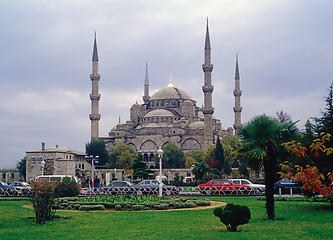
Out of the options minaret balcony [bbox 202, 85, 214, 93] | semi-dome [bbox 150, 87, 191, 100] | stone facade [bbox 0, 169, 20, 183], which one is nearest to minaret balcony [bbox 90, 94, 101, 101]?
minaret balcony [bbox 202, 85, 214, 93]

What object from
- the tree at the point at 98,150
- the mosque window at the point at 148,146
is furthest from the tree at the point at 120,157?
the mosque window at the point at 148,146

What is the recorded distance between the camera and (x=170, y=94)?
82.6m

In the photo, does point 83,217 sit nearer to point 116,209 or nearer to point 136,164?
point 116,209

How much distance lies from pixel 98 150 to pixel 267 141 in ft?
156

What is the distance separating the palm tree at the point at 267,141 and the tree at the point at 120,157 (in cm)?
4603

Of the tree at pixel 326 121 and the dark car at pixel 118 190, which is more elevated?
the tree at pixel 326 121

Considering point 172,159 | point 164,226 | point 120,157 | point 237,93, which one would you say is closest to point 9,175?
point 120,157

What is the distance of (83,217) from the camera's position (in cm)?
1260

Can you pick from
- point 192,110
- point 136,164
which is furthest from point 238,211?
point 192,110

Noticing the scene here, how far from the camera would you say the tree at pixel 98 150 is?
5722 cm

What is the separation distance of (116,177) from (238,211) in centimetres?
4389

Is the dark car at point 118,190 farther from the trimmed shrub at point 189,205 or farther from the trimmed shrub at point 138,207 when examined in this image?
the trimmed shrub at point 138,207

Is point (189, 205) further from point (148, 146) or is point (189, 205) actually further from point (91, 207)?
point (148, 146)

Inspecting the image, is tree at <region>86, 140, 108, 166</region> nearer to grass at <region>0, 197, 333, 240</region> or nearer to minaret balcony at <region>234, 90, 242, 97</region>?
minaret balcony at <region>234, 90, 242, 97</region>
